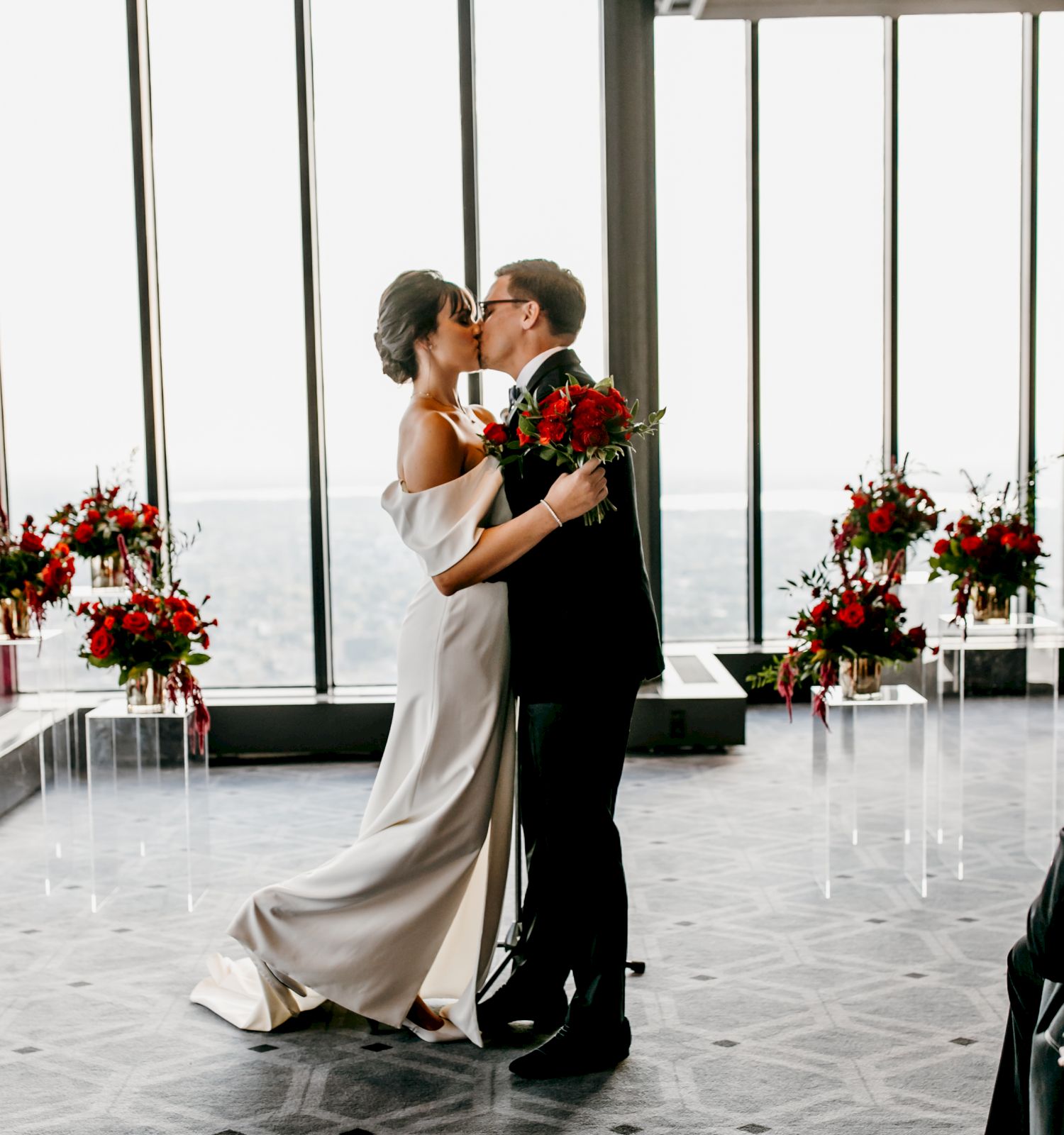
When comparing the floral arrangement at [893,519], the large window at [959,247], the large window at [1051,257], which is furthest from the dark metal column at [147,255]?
the large window at [1051,257]

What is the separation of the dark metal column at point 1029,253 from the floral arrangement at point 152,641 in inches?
206

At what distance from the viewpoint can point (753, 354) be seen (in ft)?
25.8

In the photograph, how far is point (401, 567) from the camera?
7.55 m

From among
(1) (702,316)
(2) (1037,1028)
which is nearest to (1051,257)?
(1) (702,316)

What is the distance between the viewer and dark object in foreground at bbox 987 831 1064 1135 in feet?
6.36

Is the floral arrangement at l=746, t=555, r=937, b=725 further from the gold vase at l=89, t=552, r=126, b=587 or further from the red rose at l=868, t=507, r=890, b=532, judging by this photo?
the gold vase at l=89, t=552, r=126, b=587

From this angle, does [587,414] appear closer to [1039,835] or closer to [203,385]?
[1039,835]

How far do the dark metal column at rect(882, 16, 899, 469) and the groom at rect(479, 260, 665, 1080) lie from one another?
5010mm

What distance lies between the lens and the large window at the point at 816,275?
777cm

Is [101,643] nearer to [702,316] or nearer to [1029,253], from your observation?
[702,316]

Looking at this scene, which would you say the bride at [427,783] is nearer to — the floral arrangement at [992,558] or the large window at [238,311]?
the floral arrangement at [992,558]

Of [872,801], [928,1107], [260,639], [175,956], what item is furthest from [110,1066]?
[260,639]

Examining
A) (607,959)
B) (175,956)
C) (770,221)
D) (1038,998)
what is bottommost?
(175,956)

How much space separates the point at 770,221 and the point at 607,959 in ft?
18.7
